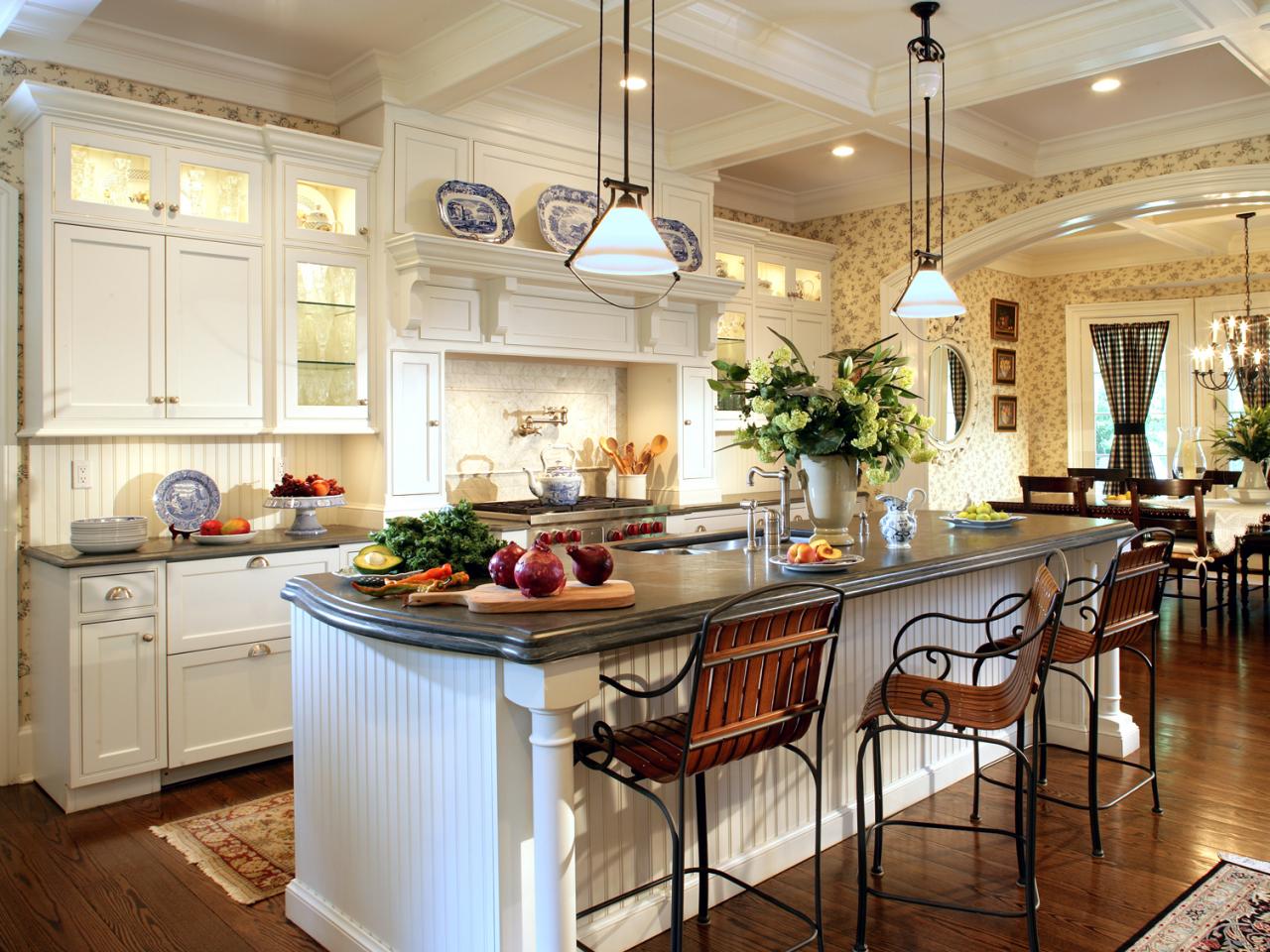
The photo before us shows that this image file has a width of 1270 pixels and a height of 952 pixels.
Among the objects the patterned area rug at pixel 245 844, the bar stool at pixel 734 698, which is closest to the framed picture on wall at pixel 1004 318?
the bar stool at pixel 734 698

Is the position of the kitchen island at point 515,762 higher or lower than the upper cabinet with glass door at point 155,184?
lower

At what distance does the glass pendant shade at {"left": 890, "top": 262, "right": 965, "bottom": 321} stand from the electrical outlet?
10.6ft

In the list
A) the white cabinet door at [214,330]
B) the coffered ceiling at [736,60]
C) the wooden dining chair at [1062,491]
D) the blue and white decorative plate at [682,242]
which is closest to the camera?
the coffered ceiling at [736,60]

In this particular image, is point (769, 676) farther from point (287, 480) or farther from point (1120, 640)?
point (287, 480)

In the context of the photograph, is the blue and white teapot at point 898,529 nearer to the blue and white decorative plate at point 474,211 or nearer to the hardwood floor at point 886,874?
the hardwood floor at point 886,874

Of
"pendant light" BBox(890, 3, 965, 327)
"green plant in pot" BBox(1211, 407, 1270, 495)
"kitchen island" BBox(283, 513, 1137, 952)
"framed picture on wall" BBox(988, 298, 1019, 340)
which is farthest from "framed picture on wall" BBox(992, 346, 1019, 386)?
"kitchen island" BBox(283, 513, 1137, 952)

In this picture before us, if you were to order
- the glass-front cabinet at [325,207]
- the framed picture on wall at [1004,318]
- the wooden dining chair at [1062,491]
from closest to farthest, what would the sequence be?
the glass-front cabinet at [325,207], the wooden dining chair at [1062,491], the framed picture on wall at [1004,318]

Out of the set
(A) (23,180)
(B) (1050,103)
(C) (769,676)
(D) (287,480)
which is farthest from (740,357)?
(C) (769,676)

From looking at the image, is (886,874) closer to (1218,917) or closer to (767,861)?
(767,861)

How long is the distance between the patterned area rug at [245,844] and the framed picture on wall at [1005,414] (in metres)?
7.12

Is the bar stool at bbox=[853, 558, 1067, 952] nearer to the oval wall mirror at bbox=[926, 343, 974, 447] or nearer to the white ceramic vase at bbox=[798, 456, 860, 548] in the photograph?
the white ceramic vase at bbox=[798, 456, 860, 548]

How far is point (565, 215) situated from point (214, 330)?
185cm

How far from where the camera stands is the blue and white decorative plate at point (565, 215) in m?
4.93

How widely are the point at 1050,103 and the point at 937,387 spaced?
3288 mm
